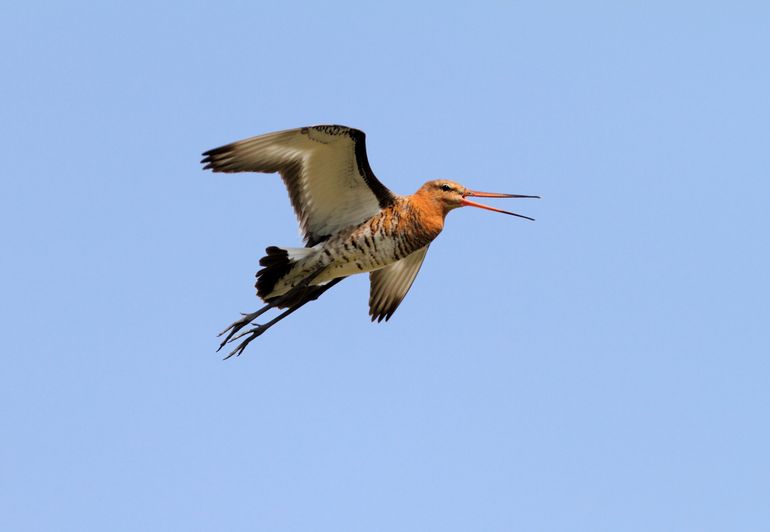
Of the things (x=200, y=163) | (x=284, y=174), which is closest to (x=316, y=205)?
(x=284, y=174)

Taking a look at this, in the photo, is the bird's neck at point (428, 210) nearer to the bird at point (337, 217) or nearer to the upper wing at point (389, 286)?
the bird at point (337, 217)

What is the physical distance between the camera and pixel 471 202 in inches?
511

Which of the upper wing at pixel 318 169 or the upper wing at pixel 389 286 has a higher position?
the upper wing at pixel 318 169

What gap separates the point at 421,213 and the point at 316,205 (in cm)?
100

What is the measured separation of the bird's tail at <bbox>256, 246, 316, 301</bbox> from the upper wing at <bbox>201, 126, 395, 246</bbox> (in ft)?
0.98

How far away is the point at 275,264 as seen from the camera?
1267 centimetres

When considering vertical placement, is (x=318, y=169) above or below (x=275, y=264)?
above

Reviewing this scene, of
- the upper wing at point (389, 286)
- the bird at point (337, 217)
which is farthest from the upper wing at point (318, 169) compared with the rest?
the upper wing at point (389, 286)

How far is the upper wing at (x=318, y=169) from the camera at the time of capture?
12.1 m

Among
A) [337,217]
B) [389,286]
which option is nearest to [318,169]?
[337,217]

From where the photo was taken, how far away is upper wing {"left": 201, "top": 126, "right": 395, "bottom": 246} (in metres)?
12.1

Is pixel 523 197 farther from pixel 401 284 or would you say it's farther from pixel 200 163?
pixel 200 163

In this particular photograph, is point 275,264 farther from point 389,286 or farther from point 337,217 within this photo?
point 389,286

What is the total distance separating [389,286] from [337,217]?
1.28 metres
